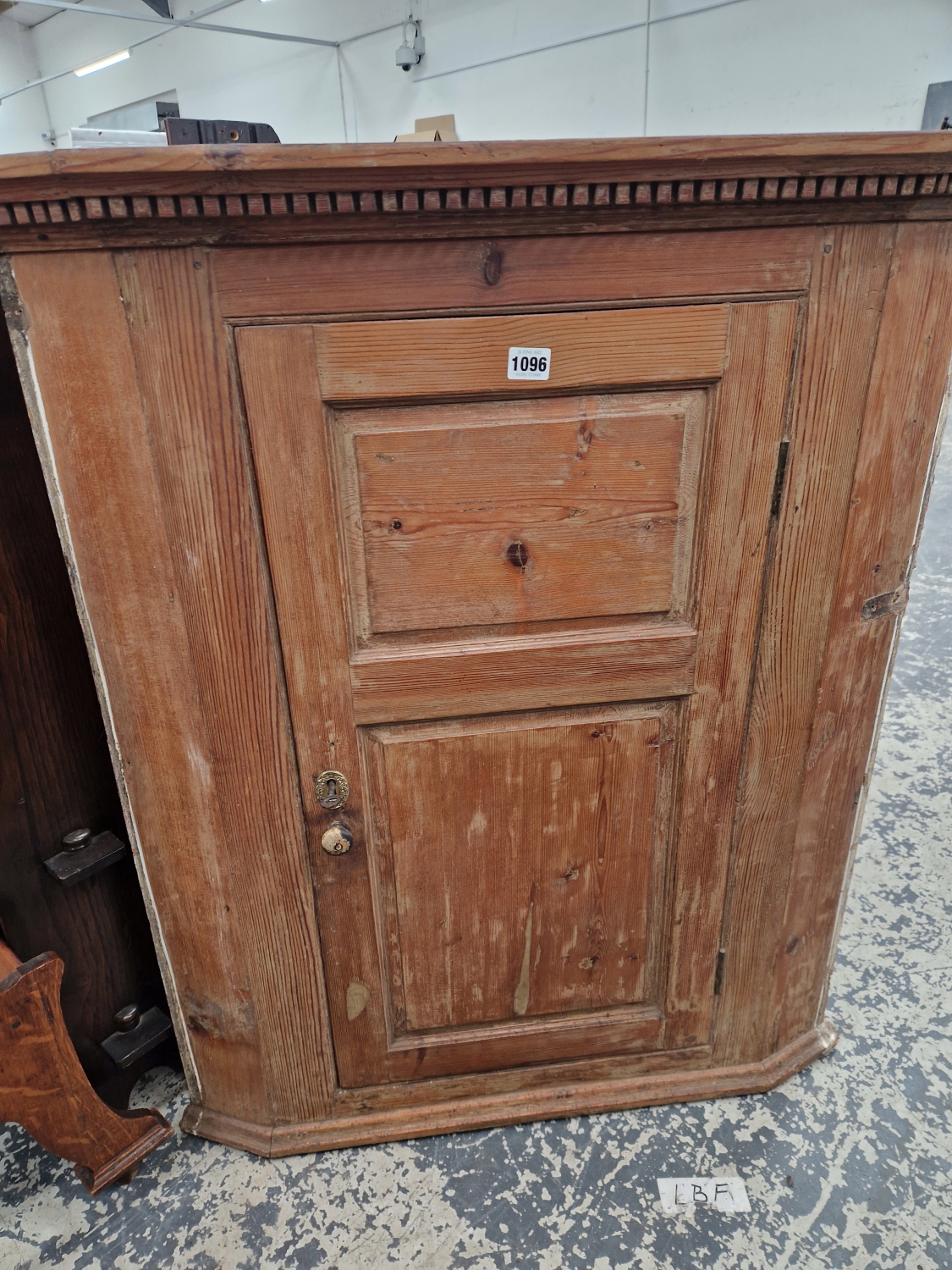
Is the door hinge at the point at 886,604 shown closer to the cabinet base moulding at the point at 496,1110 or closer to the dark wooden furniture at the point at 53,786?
the cabinet base moulding at the point at 496,1110

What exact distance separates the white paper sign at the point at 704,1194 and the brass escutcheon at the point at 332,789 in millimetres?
980

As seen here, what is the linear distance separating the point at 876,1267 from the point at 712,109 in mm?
6706

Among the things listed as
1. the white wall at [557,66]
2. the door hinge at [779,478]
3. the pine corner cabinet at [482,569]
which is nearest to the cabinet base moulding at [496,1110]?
the pine corner cabinet at [482,569]

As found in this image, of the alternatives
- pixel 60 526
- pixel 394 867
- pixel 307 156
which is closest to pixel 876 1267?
pixel 394 867

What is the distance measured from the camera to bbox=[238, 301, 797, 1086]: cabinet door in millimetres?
1043

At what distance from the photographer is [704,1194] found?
4.67 feet

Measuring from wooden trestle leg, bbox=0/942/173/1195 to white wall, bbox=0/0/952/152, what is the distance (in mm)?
6119

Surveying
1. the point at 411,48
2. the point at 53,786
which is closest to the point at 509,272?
the point at 53,786

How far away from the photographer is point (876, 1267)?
130cm

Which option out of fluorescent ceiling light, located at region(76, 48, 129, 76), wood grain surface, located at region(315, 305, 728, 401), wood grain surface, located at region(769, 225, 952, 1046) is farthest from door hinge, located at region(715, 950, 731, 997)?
fluorescent ceiling light, located at region(76, 48, 129, 76)

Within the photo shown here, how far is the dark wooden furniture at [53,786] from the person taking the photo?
4.14 ft

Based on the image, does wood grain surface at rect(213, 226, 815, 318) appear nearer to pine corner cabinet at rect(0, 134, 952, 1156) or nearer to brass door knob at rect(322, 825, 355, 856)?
pine corner cabinet at rect(0, 134, 952, 1156)

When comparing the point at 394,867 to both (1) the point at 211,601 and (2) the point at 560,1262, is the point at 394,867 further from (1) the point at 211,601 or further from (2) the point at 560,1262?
(2) the point at 560,1262

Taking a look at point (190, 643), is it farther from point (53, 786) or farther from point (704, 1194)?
point (704, 1194)
